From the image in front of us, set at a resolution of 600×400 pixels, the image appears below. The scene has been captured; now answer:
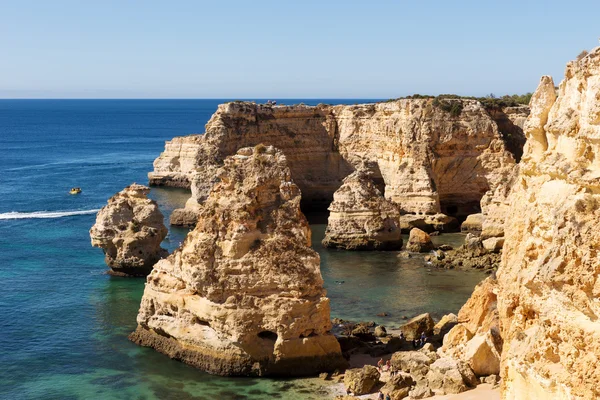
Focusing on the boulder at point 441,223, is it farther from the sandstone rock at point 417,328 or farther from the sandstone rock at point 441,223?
the sandstone rock at point 417,328

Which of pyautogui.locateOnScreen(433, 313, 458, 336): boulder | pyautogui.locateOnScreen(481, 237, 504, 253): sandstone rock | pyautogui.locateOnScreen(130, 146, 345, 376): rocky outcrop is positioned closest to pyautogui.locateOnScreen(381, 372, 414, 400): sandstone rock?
pyautogui.locateOnScreen(130, 146, 345, 376): rocky outcrop

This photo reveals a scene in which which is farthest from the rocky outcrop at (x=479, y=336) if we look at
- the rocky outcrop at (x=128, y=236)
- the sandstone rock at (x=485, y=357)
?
the rocky outcrop at (x=128, y=236)

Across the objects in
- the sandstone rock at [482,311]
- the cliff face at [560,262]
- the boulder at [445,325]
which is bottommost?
the boulder at [445,325]

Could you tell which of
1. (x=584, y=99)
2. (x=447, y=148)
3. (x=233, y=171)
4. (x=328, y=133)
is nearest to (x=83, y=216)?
(x=328, y=133)

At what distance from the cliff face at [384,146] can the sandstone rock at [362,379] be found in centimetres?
3194

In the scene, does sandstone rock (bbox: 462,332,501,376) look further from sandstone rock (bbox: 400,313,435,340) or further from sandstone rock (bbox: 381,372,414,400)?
sandstone rock (bbox: 400,313,435,340)

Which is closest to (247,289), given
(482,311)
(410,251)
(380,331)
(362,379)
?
(362,379)

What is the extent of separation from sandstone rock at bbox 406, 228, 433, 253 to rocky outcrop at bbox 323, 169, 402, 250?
119cm

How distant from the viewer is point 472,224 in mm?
54594

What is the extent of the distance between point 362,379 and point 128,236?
785 inches

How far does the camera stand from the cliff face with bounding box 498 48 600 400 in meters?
13.8

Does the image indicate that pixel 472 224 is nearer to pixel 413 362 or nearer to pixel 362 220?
pixel 362 220

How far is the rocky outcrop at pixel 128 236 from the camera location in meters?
41.2

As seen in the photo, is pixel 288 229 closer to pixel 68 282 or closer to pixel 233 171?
pixel 233 171
